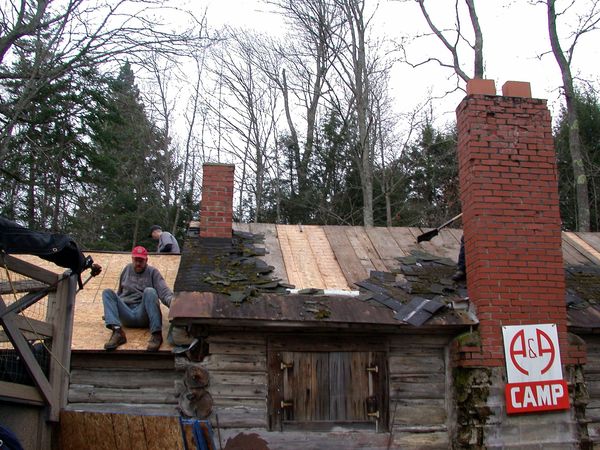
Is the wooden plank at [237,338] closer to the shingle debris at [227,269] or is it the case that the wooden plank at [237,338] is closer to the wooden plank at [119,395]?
the shingle debris at [227,269]

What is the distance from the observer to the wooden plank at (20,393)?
201 inches

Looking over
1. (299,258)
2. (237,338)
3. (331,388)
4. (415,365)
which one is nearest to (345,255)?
(299,258)

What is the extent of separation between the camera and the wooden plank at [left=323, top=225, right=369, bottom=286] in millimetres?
8078

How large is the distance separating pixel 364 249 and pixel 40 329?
4850mm

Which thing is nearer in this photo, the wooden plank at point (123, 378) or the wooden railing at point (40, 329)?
the wooden railing at point (40, 329)

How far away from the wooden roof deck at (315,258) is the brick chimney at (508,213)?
1674 millimetres

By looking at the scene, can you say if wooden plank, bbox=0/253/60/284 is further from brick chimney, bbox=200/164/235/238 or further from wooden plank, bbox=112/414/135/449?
brick chimney, bbox=200/164/235/238

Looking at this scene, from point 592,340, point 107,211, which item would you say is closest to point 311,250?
point 592,340

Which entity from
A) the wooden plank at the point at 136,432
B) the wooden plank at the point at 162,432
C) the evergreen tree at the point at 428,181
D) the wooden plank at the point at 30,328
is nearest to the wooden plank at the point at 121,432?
the wooden plank at the point at 136,432

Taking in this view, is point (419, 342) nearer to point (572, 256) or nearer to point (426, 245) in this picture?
point (426, 245)

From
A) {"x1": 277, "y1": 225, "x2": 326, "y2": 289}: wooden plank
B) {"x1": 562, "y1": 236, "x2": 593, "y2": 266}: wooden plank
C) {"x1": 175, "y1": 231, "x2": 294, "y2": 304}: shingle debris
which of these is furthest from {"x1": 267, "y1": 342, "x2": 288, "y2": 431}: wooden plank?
{"x1": 562, "y1": 236, "x2": 593, "y2": 266}: wooden plank

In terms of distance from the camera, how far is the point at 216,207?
8.66m

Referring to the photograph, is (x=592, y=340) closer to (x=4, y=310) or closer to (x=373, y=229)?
(x=373, y=229)

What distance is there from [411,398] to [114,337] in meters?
3.56
